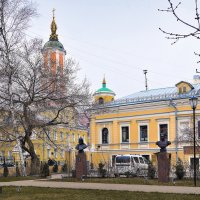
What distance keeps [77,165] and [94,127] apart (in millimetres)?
19189

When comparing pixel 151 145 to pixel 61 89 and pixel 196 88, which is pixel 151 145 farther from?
pixel 61 89

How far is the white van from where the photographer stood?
85.5 feet

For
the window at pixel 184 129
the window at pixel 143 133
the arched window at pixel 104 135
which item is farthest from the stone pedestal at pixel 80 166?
the arched window at pixel 104 135

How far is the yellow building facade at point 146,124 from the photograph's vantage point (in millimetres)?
34688

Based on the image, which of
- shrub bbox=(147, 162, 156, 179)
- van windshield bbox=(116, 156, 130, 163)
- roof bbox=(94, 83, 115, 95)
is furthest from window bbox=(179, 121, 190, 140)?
roof bbox=(94, 83, 115, 95)

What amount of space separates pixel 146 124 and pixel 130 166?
10.5 meters

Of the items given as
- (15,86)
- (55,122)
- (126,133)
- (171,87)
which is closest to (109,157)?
(126,133)

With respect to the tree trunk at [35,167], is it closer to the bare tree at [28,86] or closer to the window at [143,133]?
the bare tree at [28,86]

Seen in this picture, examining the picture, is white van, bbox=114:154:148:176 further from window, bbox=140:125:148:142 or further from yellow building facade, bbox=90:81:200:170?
window, bbox=140:125:148:142

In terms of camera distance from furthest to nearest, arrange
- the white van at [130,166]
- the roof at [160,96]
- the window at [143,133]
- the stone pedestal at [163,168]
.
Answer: the window at [143,133] → the roof at [160,96] → the white van at [130,166] → the stone pedestal at [163,168]

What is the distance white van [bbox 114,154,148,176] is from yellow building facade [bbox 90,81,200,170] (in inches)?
160

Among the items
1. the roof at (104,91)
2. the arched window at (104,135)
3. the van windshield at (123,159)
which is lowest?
the van windshield at (123,159)

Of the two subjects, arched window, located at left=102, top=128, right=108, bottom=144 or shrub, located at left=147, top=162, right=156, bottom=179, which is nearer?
shrub, located at left=147, top=162, right=156, bottom=179

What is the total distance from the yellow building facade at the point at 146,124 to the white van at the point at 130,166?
4.05m
